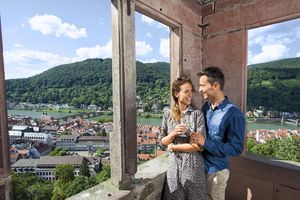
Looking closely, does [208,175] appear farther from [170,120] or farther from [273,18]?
[273,18]

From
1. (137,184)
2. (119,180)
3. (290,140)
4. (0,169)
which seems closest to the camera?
(0,169)

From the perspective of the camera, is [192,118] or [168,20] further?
[168,20]

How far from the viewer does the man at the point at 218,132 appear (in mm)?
1422

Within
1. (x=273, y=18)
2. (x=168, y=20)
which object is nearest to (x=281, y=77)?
(x=273, y=18)

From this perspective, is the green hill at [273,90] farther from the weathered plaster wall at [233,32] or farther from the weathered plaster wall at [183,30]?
the weathered plaster wall at [183,30]

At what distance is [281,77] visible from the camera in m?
4.72

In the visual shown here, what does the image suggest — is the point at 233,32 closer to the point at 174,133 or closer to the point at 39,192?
the point at 174,133

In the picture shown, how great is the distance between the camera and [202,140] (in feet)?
4.73

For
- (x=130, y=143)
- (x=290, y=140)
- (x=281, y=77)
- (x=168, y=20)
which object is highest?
(x=168, y=20)

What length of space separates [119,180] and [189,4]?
8.54 ft

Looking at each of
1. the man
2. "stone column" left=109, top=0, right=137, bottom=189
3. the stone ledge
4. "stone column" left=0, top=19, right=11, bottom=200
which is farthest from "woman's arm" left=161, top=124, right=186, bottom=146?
"stone column" left=0, top=19, right=11, bottom=200

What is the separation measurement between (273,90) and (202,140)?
134 inches

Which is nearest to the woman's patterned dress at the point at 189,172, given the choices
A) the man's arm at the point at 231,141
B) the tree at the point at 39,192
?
the man's arm at the point at 231,141

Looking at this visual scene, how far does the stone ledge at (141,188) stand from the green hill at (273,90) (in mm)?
1807
